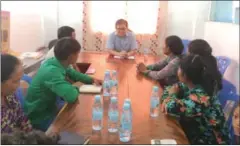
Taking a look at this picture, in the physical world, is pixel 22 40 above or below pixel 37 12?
below

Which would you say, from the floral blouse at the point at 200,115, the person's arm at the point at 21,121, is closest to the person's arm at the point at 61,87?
the person's arm at the point at 21,121

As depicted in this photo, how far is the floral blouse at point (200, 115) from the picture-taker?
1529 millimetres

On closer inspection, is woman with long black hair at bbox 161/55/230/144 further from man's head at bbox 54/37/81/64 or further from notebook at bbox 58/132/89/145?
man's head at bbox 54/37/81/64

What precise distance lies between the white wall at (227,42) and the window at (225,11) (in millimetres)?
110

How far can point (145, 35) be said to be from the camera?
14.5 feet

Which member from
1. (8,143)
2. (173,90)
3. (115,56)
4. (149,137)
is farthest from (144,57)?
(8,143)

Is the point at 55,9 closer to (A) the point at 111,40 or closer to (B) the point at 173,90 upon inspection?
(A) the point at 111,40

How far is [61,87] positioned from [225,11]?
3114 millimetres

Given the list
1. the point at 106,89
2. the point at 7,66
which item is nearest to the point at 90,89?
the point at 106,89

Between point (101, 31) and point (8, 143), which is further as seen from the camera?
point (101, 31)

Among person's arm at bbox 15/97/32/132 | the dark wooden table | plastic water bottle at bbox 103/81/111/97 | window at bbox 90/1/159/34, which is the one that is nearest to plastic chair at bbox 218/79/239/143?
the dark wooden table

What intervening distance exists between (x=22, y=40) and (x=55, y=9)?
0.72 metres

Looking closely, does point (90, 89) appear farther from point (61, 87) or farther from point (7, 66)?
point (7, 66)

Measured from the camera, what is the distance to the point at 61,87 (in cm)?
171
